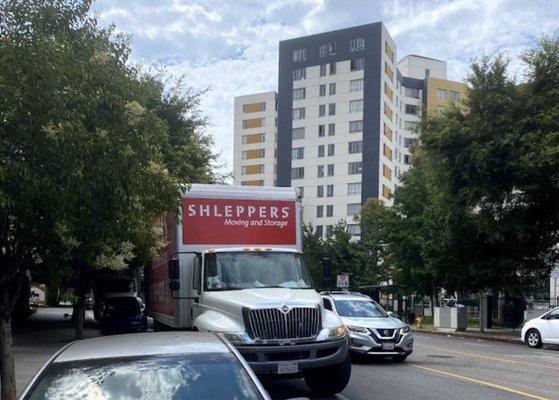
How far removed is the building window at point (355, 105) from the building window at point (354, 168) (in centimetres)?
671

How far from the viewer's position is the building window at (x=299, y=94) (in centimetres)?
9204

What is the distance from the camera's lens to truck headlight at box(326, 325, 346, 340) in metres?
10.7

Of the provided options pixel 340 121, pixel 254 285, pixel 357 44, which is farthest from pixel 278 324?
pixel 357 44

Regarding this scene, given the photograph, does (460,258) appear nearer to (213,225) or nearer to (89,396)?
(213,225)

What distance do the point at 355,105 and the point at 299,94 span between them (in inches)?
343

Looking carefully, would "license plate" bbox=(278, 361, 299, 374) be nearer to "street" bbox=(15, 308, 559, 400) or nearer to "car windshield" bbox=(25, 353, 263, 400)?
"street" bbox=(15, 308, 559, 400)

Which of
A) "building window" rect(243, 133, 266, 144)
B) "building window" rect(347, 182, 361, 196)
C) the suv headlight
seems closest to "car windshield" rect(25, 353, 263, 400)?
the suv headlight

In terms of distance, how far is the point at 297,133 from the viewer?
92500 millimetres

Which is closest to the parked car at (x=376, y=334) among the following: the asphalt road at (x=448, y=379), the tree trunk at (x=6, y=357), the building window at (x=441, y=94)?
the asphalt road at (x=448, y=379)

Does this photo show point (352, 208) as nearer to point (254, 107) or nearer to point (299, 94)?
point (299, 94)

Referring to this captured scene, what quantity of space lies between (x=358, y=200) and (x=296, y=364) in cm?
7740

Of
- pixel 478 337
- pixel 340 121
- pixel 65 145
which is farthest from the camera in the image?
pixel 340 121

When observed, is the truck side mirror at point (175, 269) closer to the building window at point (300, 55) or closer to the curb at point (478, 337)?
the curb at point (478, 337)

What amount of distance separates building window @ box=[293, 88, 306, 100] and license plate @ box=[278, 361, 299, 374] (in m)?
83.3
